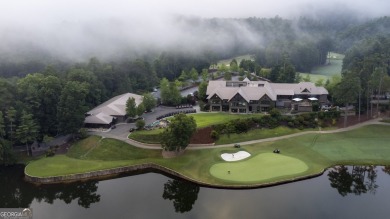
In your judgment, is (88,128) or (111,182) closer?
(111,182)

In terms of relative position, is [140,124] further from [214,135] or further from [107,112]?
[214,135]

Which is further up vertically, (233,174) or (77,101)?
(77,101)

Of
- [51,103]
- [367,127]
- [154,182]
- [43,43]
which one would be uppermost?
[43,43]

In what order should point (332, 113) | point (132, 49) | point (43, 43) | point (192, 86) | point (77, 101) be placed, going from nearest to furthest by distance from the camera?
point (77, 101)
point (332, 113)
point (192, 86)
point (43, 43)
point (132, 49)

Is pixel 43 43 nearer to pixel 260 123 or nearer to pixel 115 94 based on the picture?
pixel 115 94

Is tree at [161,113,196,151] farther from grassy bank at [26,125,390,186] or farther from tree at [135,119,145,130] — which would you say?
tree at [135,119,145,130]

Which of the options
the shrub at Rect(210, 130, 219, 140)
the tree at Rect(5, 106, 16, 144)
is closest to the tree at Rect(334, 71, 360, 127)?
the shrub at Rect(210, 130, 219, 140)

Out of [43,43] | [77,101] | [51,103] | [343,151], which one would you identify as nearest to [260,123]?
[343,151]
